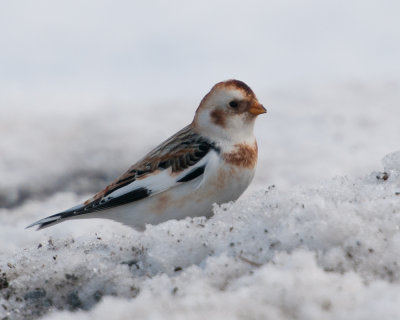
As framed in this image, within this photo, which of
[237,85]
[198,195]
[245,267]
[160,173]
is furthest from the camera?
[237,85]

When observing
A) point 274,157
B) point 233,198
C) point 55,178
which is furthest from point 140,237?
point 274,157

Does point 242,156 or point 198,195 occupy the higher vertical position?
point 242,156

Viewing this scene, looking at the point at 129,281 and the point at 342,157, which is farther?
the point at 342,157

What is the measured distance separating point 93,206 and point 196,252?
5.01ft

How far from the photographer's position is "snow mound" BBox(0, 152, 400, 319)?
10.8 feet

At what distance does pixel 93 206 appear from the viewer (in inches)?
211


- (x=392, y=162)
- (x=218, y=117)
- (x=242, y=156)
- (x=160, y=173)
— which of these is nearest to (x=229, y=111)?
(x=218, y=117)

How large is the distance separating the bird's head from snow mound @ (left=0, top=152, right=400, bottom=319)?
69 cm

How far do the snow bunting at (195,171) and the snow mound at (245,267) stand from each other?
0.42m

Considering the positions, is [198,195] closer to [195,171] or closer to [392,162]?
[195,171]

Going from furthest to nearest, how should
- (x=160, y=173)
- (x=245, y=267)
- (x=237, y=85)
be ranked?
(x=237, y=85) → (x=160, y=173) → (x=245, y=267)

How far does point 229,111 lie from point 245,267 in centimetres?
186

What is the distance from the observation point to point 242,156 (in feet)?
16.8

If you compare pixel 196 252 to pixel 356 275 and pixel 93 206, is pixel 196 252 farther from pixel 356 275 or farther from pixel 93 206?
pixel 93 206
